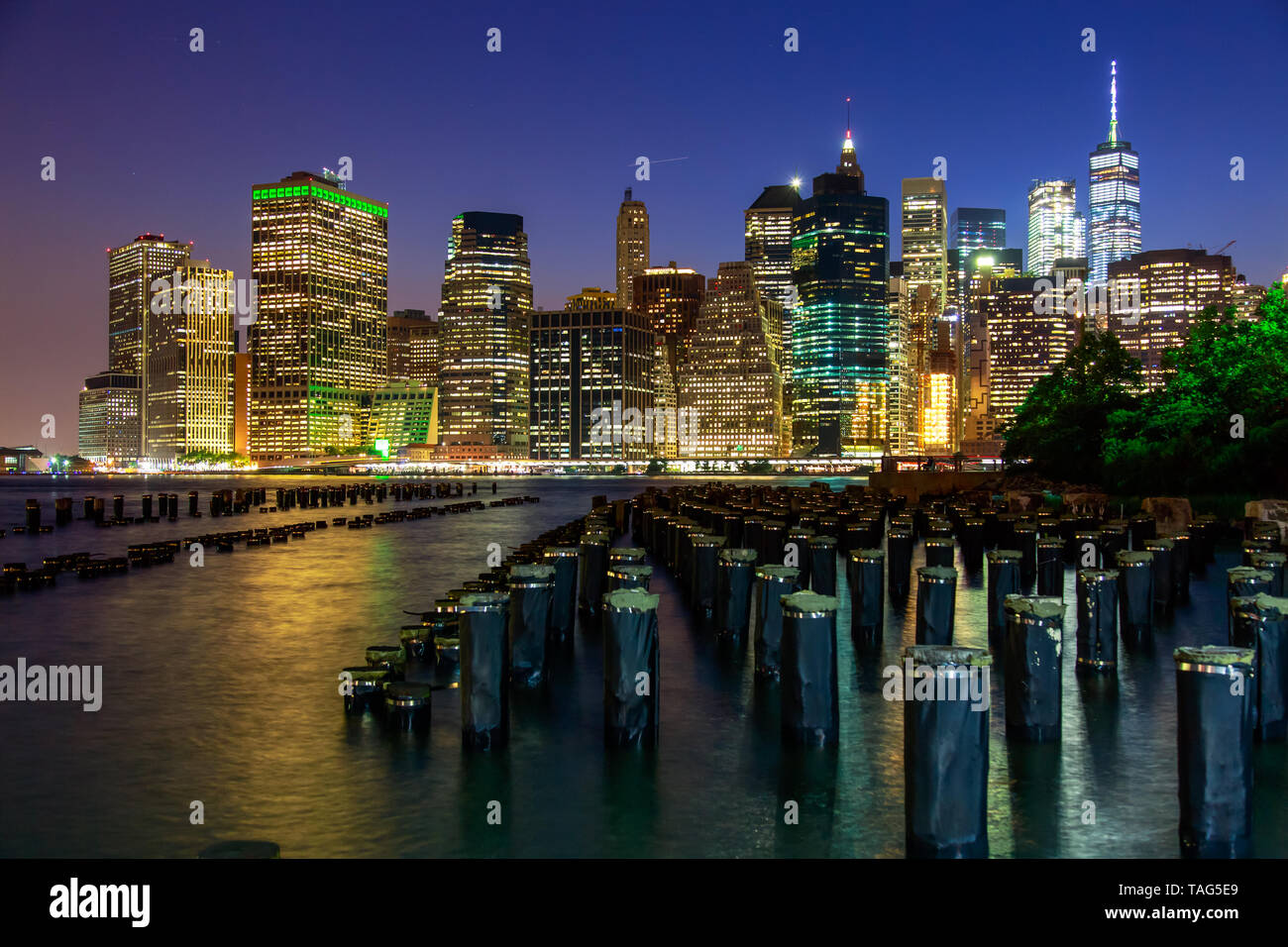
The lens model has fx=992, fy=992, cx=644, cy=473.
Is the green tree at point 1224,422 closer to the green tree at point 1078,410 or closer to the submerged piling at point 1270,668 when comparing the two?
the green tree at point 1078,410

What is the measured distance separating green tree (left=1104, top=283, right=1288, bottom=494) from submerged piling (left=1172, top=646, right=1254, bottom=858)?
1266 inches

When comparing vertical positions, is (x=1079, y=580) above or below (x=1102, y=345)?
below

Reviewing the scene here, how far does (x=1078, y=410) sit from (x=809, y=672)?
53166mm

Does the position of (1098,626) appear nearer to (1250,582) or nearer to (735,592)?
(1250,582)

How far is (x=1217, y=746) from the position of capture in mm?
7320

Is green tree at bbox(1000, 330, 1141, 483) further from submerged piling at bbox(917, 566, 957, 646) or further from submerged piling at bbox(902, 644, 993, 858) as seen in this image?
submerged piling at bbox(902, 644, 993, 858)

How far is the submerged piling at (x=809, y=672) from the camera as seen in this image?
10070 millimetres

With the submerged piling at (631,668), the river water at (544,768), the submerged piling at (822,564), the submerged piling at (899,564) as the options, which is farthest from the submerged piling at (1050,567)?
the submerged piling at (631,668)

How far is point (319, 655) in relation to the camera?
16062mm

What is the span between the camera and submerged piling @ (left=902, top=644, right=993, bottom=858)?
23.2 ft

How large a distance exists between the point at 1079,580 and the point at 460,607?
8.43m
